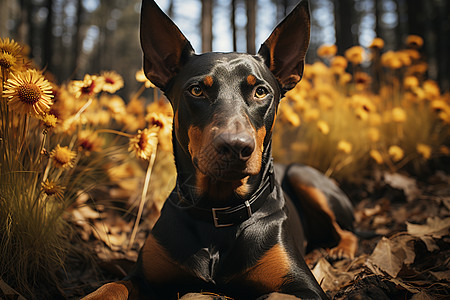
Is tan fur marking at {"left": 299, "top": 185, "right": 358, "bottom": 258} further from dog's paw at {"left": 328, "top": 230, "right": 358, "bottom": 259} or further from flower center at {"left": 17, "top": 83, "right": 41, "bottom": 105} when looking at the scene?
flower center at {"left": 17, "top": 83, "right": 41, "bottom": 105}

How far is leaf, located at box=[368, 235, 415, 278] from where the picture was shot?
2.18m

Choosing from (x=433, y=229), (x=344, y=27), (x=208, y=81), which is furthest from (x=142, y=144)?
(x=344, y=27)

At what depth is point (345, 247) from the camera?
2912 millimetres

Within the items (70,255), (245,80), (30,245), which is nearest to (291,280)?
(245,80)

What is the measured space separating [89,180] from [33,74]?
1.56 m

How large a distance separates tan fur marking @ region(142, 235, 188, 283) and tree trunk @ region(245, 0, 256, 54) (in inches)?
188

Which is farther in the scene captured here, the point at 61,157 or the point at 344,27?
the point at 344,27

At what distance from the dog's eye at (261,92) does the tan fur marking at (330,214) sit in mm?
1326

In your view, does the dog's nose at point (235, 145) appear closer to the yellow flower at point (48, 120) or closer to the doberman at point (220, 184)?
the doberman at point (220, 184)

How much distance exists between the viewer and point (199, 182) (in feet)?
6.53

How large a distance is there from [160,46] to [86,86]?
2.14ft

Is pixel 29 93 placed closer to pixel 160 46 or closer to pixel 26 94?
pixel 26 94

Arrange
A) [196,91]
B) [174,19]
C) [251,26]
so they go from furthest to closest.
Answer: [174,19] → [251,26] → [196,91]

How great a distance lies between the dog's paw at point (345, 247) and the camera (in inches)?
111
